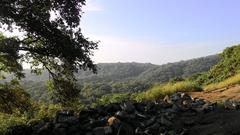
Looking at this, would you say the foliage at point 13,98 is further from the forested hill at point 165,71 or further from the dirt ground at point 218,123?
the forested hill at point 165,71

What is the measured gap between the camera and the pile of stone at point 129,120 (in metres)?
12.1

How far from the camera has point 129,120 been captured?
1268 centimetres

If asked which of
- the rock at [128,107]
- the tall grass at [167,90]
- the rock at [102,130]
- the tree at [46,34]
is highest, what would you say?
the tree at [46,34]

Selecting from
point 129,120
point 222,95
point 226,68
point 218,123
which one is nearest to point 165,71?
point 226,68

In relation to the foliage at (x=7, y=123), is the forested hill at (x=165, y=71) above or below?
below

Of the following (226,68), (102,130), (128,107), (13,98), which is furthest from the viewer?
(226,68)

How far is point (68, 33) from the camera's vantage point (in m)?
16.7

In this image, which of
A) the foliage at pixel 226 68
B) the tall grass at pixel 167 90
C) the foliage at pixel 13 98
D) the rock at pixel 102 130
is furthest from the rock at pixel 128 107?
the foliage at pixel 226 68

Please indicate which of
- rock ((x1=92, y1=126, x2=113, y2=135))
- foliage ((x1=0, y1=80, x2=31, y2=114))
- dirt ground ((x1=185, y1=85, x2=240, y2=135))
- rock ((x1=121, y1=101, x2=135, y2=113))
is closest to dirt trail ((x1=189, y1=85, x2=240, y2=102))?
dirt ground ((x1=185, y1=85, x2=240, y2=135))

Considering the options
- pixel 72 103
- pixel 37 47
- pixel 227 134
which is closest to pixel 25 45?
pixel 37 47

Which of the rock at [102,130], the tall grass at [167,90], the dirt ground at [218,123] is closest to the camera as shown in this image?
the dirt ground at [218,123]

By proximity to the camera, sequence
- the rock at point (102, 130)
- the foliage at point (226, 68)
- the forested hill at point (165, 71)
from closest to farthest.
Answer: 1. the rock at point (102, 130)
2. the foliage at point (226, 68)
3. the forested hill at point (165, 71)

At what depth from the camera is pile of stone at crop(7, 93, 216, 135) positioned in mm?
12062

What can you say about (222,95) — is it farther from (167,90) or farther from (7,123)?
(7,123)
